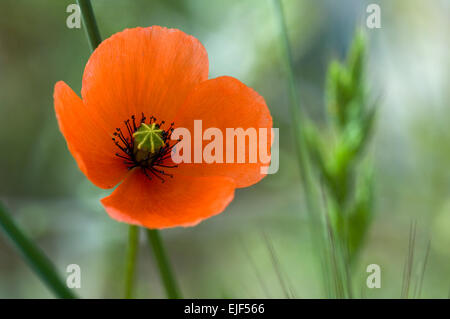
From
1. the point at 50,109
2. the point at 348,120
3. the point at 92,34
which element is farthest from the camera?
the point at 50,109

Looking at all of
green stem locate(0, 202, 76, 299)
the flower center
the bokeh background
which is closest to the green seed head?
the flower center

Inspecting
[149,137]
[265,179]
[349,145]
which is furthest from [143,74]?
[265,179]

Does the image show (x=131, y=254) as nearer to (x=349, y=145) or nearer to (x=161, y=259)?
(x=161, y=259)

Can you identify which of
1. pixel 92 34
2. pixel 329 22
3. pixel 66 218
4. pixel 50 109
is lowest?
pixel 92 34

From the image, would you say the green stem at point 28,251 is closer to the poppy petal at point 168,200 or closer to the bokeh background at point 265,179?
the poppy petal at point 168,200

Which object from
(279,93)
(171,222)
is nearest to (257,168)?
(171,222)

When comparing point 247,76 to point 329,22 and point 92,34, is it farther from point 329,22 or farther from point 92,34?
point 92,34
